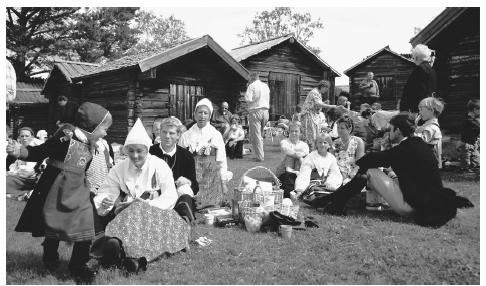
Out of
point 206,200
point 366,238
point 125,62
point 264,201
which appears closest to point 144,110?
point 125,62

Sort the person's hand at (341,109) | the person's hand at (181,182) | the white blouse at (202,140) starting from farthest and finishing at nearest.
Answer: the person's hand at (341,109)
the white blouse at (202,140)
the person's hand at (181,182)

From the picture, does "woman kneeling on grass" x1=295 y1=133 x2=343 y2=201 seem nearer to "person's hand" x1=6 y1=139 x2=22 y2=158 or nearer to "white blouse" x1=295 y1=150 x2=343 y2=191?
"white blouse" x1=295 y1=150 x2=343 y2=191

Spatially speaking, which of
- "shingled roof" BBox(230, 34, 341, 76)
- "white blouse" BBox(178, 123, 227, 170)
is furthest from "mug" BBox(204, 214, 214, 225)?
"shingled roof" BBox(230, 34, 341, 76)

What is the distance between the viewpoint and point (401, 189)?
555 centimetres

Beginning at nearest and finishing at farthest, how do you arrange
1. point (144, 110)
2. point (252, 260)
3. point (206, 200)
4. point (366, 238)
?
point (252, 260) < point (366, 238) < point (206, 200) < point (144, 110)

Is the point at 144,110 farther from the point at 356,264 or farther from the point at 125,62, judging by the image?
the point at 356,264

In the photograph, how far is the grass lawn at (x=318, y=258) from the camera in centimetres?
376

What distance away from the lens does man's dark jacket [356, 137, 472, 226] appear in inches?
207

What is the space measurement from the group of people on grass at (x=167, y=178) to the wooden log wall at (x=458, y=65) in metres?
4.98

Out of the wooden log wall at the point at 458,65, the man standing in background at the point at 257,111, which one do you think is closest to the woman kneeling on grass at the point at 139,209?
the man standing in background at the point at 257,111

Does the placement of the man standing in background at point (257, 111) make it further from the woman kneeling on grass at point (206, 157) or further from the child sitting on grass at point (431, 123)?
the child sitting on grass at point (431, 123)

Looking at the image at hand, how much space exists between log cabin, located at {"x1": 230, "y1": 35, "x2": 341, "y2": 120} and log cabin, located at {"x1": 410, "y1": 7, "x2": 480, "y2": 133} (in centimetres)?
877

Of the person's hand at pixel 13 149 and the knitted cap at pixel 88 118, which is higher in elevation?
the knitted cap at pixel 88 118
